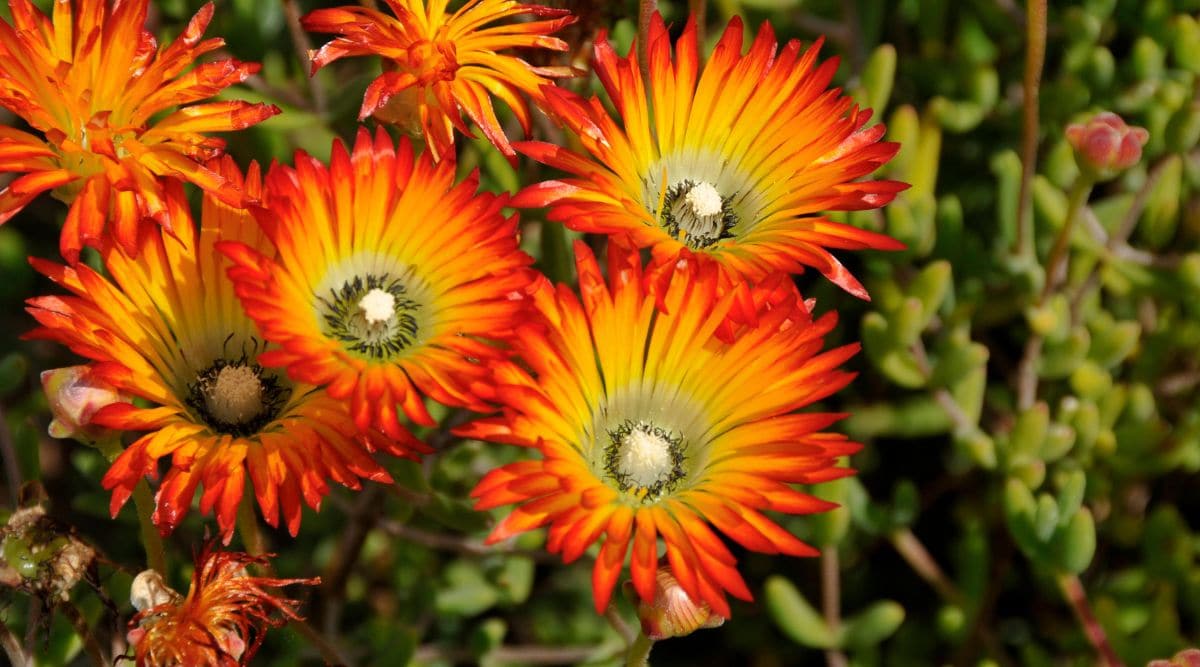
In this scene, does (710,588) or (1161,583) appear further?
(1161,583)

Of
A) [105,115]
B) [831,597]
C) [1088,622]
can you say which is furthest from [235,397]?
[1088,622]

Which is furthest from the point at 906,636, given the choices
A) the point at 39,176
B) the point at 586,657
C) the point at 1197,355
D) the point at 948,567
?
the point at 39,176

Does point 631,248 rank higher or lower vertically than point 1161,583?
lower

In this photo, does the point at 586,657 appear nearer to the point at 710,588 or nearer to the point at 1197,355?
the point at 710,588

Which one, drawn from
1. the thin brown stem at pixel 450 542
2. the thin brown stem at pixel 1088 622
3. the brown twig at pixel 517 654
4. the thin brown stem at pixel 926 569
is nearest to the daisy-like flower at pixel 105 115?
the thin brown stem at pixel 450 542

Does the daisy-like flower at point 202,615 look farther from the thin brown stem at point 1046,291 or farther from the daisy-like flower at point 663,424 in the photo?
the thin brown stem at point 1046,291

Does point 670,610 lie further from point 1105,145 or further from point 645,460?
point 1105,145

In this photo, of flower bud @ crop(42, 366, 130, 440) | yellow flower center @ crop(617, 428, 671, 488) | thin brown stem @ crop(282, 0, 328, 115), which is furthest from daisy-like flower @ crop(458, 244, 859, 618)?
thin brown stem @ crop(282, 0, 328, 115)
